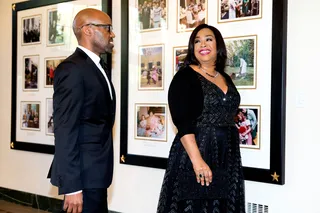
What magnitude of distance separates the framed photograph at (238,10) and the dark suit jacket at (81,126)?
4.07ft

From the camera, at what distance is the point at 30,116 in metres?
4.04

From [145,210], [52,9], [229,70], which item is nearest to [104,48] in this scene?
[229,70]

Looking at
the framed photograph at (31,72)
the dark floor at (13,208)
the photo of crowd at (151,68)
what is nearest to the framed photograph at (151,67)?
the photo of crowd at (151,68)

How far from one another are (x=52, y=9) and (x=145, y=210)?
7.41 ft

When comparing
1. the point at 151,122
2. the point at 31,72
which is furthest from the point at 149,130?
the point at 31,72

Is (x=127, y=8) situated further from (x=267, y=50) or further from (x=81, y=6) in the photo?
(x=267, y=50)

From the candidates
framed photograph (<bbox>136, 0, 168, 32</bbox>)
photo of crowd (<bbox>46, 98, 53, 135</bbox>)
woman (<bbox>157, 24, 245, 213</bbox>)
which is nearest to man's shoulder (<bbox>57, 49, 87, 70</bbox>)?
woman (<bbox>157, 24, 245, 213</bbox>)

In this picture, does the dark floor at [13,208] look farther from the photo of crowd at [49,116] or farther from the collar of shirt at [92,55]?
the collar of shirt at [92,55]

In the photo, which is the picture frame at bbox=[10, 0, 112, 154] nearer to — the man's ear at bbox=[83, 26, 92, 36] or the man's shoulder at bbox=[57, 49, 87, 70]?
the man's ear at bbox=[83, 26, 92, 36]

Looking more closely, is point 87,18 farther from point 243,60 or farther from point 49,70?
point 49,70

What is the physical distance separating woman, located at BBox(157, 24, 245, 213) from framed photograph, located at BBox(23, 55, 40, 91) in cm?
235

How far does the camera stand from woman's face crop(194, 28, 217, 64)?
221 centimetres

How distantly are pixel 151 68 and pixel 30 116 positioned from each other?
167 centimetres

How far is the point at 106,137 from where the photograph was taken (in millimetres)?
1938
